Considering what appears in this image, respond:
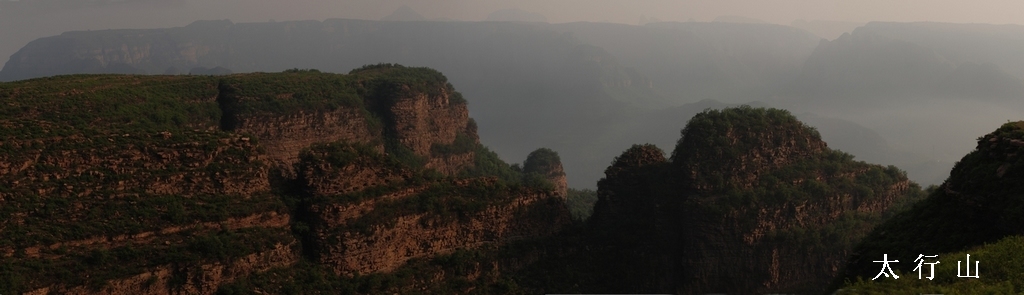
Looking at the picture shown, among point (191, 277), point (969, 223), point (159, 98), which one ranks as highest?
point (159, 98)

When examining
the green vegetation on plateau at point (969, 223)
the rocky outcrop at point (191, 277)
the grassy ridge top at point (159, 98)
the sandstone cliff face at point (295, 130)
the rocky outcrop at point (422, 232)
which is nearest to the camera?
the green vegetation on plateau at point (969, 223)

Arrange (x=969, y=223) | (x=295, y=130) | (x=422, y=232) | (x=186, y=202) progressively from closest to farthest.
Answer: (x=969, y=223) → (x=186, y=202) → (x=422, y=232) → (x=295, y=130)

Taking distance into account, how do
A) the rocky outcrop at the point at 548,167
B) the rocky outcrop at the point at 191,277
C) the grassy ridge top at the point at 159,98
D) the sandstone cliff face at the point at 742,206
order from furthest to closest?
the rocky outcrop at the point at 548,167 < the grassy ridge top at the point at 159,98 < the sandstone cliff face at the point at 742,206 < the rocky outcrop at the point at 191,277

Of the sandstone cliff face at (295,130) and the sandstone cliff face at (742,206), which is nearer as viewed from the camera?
the sandstone cliff face at (742,206)

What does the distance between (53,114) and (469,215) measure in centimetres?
1674

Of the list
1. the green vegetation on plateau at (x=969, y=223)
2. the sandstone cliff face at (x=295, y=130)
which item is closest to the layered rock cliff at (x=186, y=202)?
the sandstone cliff face at (x=295, y=130)

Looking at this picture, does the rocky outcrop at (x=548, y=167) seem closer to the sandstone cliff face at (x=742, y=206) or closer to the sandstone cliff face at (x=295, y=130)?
the sandstone cliff face at (x=295, y=130)

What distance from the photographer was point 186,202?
1240 inches

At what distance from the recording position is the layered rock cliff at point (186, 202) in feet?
93.7

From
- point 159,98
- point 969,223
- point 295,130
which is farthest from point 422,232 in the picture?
point 969,223

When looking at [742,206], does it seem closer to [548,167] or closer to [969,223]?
[969,223]

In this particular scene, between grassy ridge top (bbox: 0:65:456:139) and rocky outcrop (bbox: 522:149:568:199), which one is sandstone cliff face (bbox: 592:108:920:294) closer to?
grassy ridge top (bbox: 0:65:456:139)

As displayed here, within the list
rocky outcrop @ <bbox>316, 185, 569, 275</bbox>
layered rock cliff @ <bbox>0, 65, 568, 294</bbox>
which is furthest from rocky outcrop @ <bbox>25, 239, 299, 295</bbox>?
rocky outcrop @ <bbox>316, 185, 569, 275</bbox>

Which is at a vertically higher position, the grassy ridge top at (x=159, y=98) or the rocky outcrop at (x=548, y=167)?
the grassy ridge top at (x=159, y=98)
